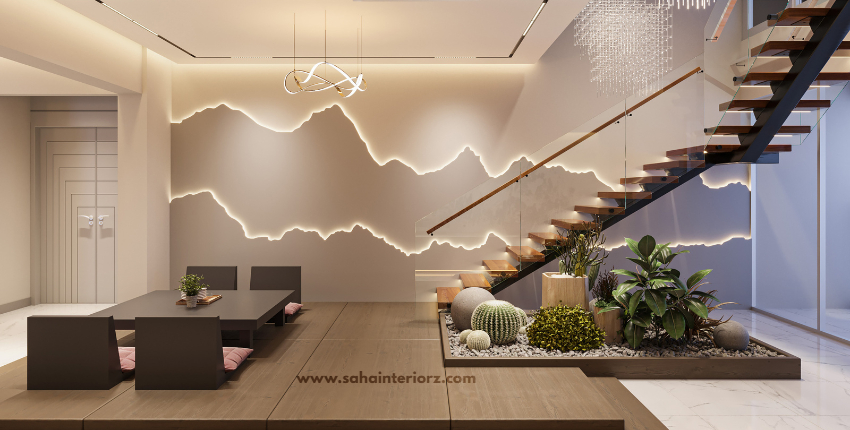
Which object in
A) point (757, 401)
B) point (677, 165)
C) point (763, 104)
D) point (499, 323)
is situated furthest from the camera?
point (677, 165)

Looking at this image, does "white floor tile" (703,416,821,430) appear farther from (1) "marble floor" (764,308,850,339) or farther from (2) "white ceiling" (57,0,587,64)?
(2) "white ceiling" (57,0,587,64)

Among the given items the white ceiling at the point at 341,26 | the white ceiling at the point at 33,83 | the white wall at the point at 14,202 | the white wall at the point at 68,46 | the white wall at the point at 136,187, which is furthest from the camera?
the white wall at the point at 14,202

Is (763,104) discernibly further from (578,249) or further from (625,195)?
(578,249)

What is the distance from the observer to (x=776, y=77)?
4332 mm

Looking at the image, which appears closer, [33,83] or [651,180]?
[651,180]

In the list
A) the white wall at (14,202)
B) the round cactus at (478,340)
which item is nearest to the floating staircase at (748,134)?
the round cactus at (478,340)

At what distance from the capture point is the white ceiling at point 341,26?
183 inches

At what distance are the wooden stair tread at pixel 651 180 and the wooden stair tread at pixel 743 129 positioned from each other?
1.74 feet

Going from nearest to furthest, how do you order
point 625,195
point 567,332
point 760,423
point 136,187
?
point 760,423, point 567,332, point 625,195, point 136,187

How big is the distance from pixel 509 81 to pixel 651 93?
1.99 metres

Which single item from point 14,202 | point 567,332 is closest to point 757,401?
point 567,332

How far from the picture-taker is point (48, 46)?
4680 mm

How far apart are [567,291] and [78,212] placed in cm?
644

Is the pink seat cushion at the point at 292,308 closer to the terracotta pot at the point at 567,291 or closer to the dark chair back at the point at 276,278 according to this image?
the dark chair back at the point at 276,278
